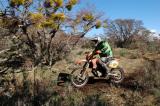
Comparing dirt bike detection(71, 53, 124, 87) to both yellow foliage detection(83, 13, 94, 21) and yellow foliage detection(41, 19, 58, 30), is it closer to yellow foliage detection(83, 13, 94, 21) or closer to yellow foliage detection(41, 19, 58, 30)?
yellow foliage detection(41, 19, 58, 30)

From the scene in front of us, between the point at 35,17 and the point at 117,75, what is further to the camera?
the point at 35,17

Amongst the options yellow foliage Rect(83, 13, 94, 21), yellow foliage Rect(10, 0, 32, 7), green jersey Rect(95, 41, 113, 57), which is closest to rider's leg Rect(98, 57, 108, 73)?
green jersey Rect(95, 41, 113, 57)

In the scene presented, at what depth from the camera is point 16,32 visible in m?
22.8

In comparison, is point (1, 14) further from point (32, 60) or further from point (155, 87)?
point (155, 87)

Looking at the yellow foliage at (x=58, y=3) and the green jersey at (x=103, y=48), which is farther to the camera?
the yellow foliage at (x=58, y=3)

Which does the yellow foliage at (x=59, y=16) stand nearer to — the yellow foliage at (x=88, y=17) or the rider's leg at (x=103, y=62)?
the yellow foliage at (x=88, y=17)

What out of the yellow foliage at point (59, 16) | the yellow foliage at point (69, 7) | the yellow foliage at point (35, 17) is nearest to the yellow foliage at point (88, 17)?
the yellow foliage at point (69, 7)

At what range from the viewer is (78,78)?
12719mm

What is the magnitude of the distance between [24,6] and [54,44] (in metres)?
3.43

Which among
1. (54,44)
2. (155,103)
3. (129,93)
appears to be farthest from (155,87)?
(54,44)

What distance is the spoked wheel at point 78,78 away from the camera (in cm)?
1259

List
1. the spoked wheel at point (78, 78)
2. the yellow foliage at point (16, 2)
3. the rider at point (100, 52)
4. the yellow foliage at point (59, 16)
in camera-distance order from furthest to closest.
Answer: the yellow foliage at point (59, 16), the yellow foliage at point (16, 2), the rider at point (100, 52), the spoked wheel at point (78, 78)

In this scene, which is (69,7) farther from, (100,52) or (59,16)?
(100,52)

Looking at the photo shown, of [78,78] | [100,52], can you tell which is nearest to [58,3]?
[100,52]
